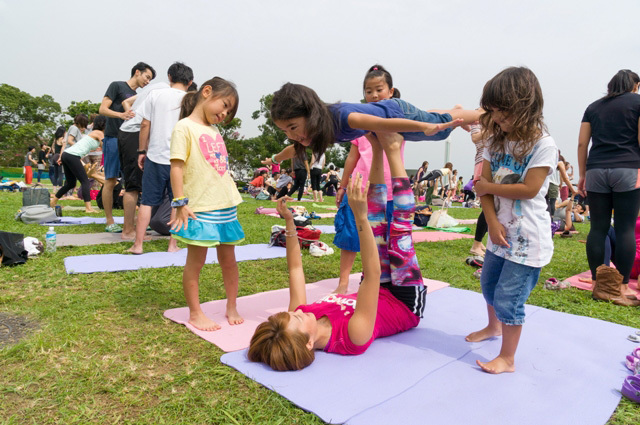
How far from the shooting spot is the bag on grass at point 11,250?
3.94 meters

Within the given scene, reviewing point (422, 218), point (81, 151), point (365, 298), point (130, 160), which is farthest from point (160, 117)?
point (422, 218)

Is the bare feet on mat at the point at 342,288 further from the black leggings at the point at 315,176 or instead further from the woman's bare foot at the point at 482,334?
the black leggings at the point at 315,176

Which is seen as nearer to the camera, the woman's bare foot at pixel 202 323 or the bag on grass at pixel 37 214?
the woman's bare foot at pixel 202 323

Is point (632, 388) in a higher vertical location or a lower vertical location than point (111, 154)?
lower

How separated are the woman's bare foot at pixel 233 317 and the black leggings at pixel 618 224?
3.27 m

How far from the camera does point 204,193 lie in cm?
276

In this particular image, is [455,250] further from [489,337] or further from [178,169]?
[178,169]

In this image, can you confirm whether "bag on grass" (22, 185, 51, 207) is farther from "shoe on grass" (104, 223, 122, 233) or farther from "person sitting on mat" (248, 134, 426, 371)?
"person sitting on mat" (248, 134, 426, 371)

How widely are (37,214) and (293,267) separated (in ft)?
20.1

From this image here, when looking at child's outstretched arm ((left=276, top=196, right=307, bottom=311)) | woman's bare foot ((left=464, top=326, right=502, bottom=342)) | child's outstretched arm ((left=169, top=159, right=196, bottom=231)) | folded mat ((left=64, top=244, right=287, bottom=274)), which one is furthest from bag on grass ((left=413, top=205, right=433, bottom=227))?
child's outstretched arm ((left=169, top=159, right=196, bottom=231))

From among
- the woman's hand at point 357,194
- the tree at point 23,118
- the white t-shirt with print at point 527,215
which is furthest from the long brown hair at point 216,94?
the tree at point 23,118

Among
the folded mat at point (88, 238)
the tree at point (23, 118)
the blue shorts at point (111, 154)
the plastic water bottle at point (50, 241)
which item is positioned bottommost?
the folded mat at point (88, 238)

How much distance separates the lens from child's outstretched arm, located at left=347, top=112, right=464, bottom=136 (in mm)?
2424

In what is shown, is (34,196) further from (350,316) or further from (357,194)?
(357,194)
